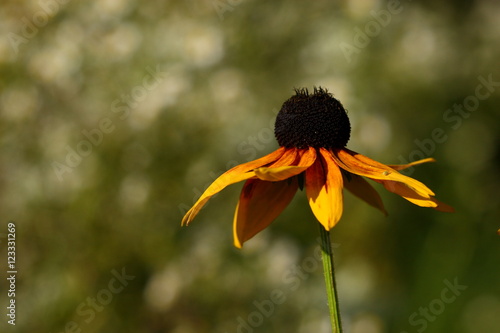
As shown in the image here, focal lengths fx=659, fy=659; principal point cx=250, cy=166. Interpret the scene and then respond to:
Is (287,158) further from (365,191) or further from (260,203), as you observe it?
(365,191)

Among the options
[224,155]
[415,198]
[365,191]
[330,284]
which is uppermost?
[224,155]

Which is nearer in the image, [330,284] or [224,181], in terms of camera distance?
[330,284]

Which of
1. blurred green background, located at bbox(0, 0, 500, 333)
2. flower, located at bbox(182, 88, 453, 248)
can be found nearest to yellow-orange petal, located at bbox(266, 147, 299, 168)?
flower, located at bbox(182, 88, 453, 248)

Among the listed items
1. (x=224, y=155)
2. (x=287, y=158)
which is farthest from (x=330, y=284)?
(x=224, y=155)

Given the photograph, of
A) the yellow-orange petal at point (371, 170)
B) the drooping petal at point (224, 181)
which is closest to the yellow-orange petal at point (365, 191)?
the yellow-orange petal at point (371, 170)

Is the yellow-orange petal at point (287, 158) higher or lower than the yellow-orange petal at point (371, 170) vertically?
higher

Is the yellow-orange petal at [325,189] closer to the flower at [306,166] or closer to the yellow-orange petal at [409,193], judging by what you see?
the flower at [306,166]

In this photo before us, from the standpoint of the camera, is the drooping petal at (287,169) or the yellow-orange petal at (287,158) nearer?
the drooping petal at (287,169)
